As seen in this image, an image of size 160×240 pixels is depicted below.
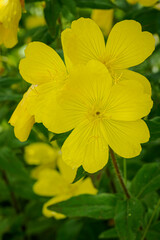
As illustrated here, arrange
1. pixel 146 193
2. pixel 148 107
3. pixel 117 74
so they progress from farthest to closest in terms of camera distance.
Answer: pixel 146 193
pixel 117 74
pixel 148 107

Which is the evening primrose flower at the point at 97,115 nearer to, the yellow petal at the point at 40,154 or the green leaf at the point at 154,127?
the green leaf at the point at 154,127

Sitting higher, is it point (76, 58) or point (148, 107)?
point (76, 58)

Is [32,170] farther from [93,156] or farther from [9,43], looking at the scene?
[93,156]

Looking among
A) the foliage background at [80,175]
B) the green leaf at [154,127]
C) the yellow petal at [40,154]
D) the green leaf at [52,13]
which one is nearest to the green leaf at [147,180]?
the foliage background at [80,175]

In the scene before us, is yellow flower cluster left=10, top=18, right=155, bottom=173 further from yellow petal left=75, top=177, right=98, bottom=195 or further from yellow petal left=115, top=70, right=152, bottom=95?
yellow petal left=75, top=177, right=98, bottom=195

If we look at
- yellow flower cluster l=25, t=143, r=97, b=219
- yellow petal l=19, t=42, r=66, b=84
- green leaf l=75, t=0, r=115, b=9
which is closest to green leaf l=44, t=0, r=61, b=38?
green leaf l=75, t=0, r=115, b=9

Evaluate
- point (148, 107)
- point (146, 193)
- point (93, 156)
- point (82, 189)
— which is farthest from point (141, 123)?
point (82, 189)

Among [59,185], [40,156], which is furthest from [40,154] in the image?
[59,185]
